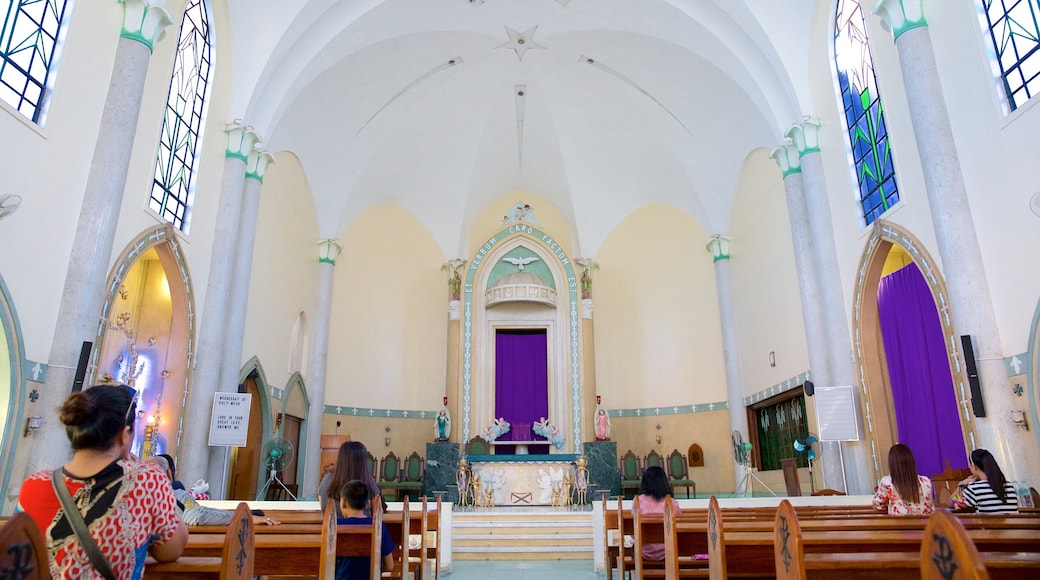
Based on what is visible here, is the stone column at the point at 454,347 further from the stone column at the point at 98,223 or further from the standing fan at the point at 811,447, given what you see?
the stone column at the point at 98,223

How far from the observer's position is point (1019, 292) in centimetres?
651

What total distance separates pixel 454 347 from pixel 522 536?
7.82 m

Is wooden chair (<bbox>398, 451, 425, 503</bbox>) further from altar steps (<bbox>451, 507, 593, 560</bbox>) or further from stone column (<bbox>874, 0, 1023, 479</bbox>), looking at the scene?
stone column (<bbox>874, 0, 1023, 479</bbox>)

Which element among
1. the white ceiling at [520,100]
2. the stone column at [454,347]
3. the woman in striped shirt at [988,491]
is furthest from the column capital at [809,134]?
the stone column at [454,347]

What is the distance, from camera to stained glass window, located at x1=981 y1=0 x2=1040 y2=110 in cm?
652

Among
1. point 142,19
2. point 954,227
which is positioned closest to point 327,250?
point 142,19

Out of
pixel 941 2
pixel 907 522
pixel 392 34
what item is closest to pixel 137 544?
pixel 907 522

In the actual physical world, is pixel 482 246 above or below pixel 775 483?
Result: above

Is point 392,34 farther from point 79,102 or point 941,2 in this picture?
point 941,2

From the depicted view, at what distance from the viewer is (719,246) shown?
15703mm

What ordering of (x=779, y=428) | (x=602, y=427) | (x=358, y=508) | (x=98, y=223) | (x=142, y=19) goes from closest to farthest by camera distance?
1. (x=358, y=508)
2. (x=98, y=223)
3. (x=142, y=19)
4. (x=779, y=428)
5. (x=602, y=427)

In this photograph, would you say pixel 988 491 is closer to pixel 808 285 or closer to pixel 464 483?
pixel 808 285

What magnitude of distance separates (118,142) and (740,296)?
12.4 metres

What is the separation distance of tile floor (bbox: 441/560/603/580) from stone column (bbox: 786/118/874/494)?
416 centimetres
